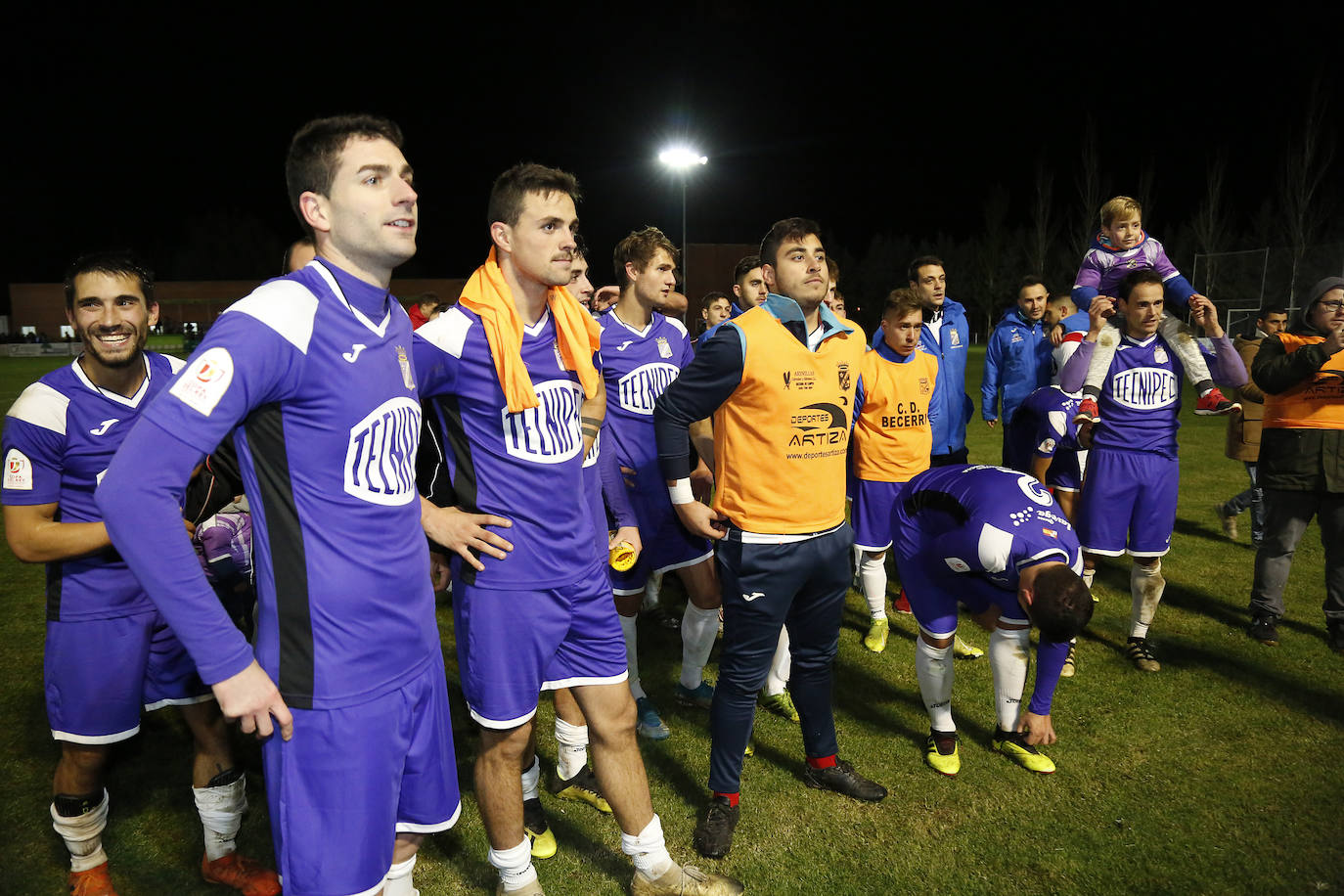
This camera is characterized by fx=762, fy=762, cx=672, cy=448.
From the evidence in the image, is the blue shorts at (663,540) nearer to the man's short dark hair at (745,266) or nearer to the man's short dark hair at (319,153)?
the man's short dark hair at (745,266)

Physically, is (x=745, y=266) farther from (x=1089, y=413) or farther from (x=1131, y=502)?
(x=1131, y=502)

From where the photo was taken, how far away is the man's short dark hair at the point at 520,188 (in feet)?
8.79

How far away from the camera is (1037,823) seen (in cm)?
347

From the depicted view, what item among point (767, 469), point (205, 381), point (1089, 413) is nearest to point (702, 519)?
point (767, 469)

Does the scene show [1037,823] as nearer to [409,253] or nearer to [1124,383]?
[1124,383]

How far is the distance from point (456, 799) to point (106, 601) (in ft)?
5.39

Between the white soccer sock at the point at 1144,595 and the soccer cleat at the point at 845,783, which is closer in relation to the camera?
the soccer cleat at the point at 845,783

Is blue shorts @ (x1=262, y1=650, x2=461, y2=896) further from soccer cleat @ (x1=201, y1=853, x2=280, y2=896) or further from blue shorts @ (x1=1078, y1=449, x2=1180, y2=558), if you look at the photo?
blue shorts @ (x1=1078, y1=449, x2=1180, y2=558)

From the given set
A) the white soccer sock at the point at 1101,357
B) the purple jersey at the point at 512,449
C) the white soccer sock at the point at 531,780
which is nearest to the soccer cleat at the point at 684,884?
the white soccer sock at the point at 531,780

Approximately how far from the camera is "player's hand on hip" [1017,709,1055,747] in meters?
3.90

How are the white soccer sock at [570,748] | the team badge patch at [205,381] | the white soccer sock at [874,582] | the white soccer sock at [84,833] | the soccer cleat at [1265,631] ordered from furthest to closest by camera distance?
1. the white soccer sock at [874,582]
2. the soccer cleat at [1265,631]
3. the white soccer sock at [570,748]
4. the white soccer sock at [84,833]
5. the team badge patch at [205,381]

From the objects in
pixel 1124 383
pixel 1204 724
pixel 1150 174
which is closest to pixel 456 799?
pixel 1204 724

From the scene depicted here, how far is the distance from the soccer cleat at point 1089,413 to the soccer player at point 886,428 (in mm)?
989

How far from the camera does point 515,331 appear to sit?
2646 millimetres
